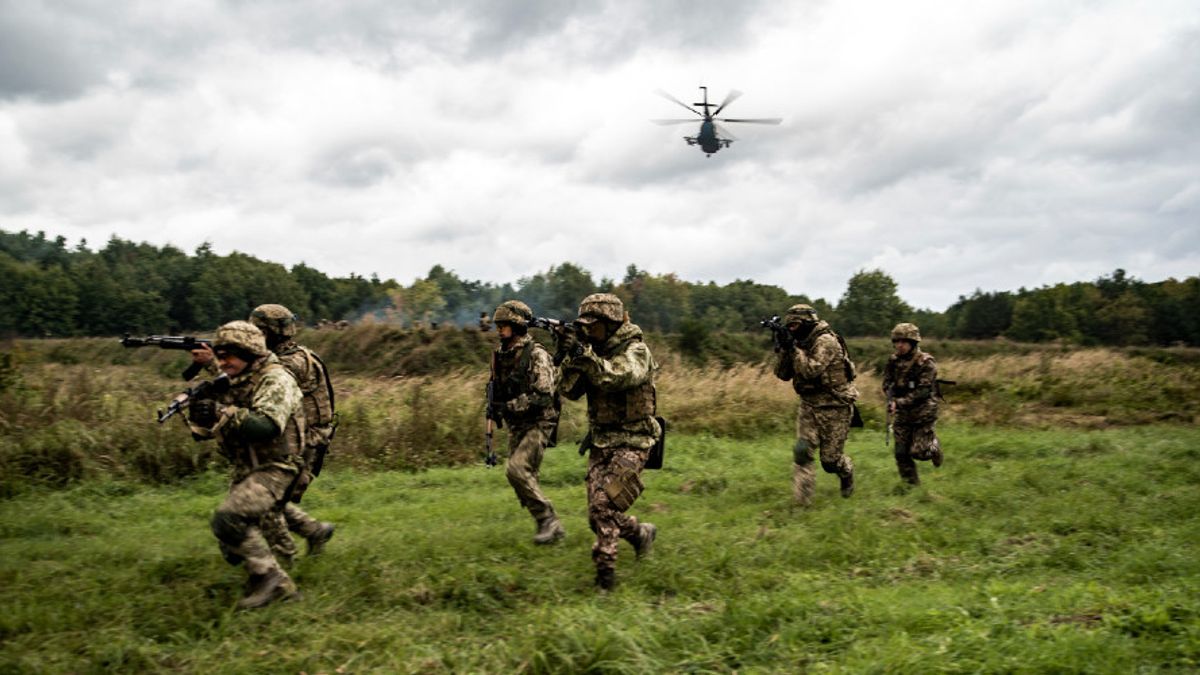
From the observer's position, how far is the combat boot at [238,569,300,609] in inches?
200

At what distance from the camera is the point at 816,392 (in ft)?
27.5

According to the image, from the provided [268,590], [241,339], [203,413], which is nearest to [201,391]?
[203,413]

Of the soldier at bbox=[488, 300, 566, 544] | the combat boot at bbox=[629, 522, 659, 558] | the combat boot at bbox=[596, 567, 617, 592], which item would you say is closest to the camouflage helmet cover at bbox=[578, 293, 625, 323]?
the soldier at bbox=[488, 300, 566, 544]

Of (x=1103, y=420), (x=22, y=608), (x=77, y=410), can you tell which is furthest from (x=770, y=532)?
(x=1103, y=420)

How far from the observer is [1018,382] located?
18891 mm

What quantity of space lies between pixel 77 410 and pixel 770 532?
29.7 feet

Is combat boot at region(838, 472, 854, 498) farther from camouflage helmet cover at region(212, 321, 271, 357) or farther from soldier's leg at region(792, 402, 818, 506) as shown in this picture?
camouflage helmet cover at region(212, 321, 271, 357)

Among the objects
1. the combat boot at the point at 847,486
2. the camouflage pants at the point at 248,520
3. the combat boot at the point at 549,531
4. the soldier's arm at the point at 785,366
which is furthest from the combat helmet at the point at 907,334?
the camouflage pants at the point at 248,520

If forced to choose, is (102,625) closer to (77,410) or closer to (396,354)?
(77,410)

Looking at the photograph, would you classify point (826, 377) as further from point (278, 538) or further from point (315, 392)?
point (278, 538)

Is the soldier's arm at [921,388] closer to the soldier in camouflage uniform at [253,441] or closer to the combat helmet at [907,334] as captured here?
the combat helmet at [907,334]

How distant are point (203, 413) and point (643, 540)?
10.7ft

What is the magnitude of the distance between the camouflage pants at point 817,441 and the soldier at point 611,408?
2.82 meters

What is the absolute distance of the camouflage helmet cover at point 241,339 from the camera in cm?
532
